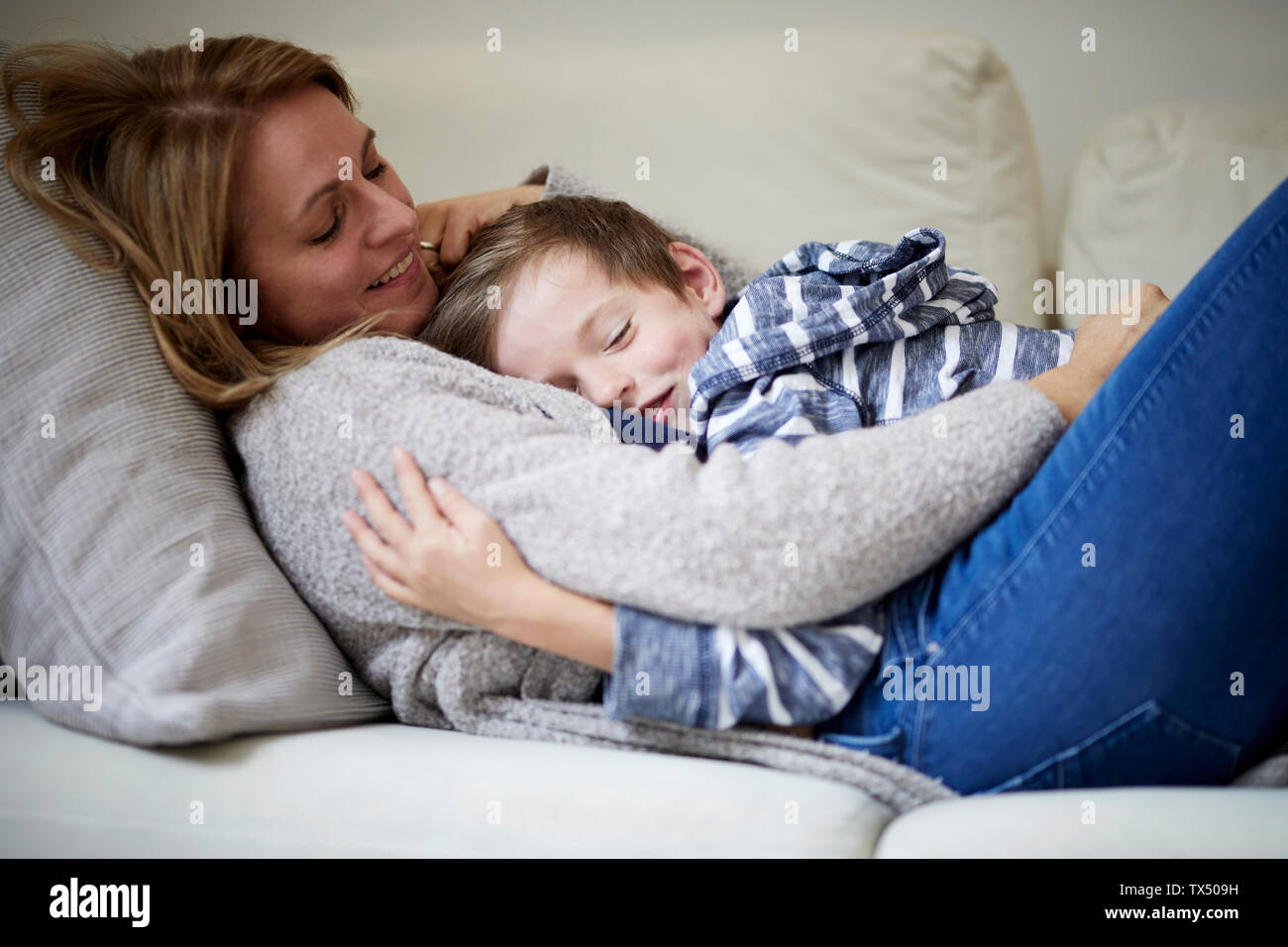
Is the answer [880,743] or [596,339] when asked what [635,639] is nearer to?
[880,743]

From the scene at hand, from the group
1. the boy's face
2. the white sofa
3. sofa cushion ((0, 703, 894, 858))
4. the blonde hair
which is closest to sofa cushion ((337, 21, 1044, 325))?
the white sofa

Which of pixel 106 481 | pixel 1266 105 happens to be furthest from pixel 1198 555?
pixel 1266 105

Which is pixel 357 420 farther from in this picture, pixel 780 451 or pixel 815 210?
pixel 815 210

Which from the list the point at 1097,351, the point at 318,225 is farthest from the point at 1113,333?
the point at 318,225

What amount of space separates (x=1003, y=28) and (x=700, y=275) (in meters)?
1.00

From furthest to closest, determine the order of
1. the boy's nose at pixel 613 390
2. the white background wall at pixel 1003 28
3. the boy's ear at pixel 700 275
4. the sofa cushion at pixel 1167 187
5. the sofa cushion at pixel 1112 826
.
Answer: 1. the white background wall at pixel 1003 28
2. the sofa cushion at pixel 1167 187
3. the boy's ear at pixel 700 275
4. the boy's nose at pixel 613 390
5. the sofa cushion at pixel 1112 826

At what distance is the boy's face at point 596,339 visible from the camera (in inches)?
41.5

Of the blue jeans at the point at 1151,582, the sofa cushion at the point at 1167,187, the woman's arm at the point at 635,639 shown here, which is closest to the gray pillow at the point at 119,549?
the woman's arm at the point at 635,639

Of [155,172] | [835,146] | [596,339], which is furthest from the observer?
[835,146]

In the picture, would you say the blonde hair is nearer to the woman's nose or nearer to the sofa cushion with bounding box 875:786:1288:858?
the woman's nose

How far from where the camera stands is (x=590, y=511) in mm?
777

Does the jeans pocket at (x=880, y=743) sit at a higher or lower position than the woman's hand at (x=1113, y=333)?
lower

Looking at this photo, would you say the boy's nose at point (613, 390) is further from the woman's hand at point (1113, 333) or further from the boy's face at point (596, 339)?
the woman's hand at point (1113, 333)

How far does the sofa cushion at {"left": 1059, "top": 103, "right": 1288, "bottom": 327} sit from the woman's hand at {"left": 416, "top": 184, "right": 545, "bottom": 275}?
87 centimetres
